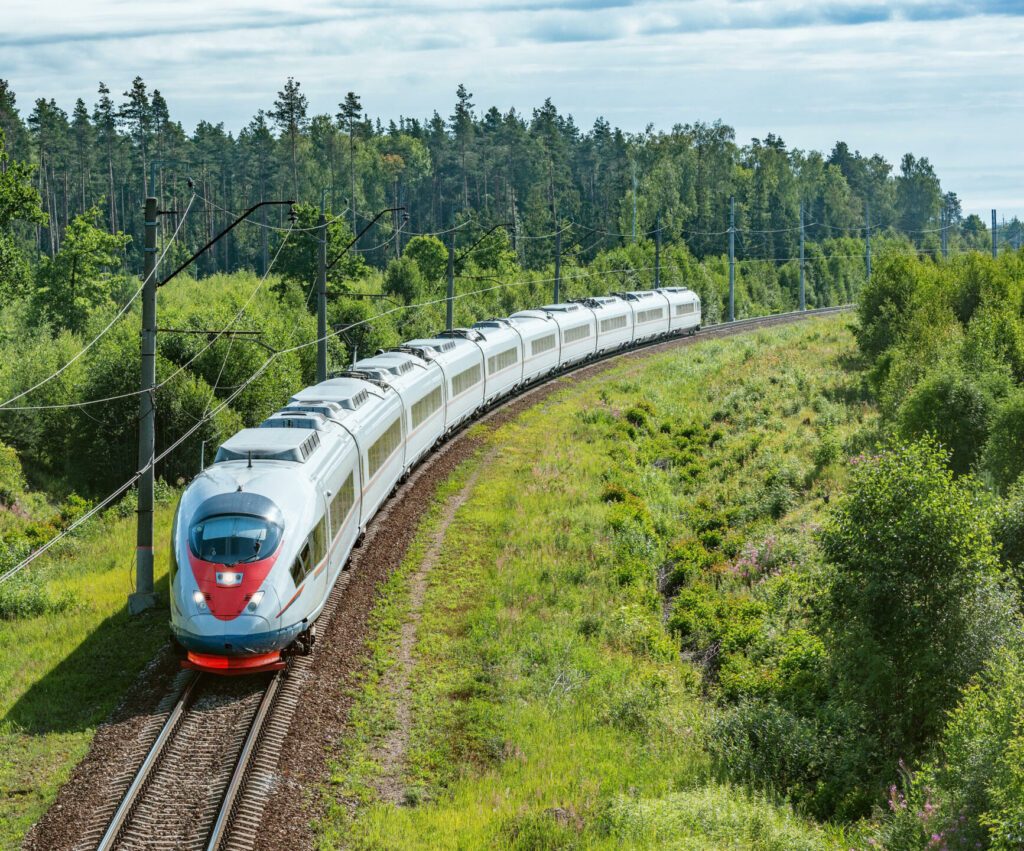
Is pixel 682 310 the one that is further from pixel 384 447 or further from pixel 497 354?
pixel 384 447

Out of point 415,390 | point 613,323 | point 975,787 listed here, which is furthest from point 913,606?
point 613,323

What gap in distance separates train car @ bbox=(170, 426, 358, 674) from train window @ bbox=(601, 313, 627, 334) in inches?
1712

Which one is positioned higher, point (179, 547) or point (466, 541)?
point (179, 547)

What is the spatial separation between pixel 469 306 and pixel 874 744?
2476 inches

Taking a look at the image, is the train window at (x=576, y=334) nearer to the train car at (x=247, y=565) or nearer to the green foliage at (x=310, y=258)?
the green foliage at (x=310, y=258)

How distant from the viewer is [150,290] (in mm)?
24141

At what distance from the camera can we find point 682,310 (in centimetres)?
7856

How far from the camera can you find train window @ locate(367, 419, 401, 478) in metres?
28.9

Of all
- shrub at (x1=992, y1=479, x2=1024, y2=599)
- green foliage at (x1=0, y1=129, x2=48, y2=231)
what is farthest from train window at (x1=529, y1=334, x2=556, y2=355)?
shrub at (x1=992, y1=479, x2=1024, y2=599)

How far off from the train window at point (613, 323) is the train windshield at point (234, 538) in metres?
45.6

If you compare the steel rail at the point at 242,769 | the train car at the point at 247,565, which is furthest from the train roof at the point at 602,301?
the steel rail at the point at 242,769

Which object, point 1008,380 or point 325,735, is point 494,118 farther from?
point 325,735

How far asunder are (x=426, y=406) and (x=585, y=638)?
46.2 feet

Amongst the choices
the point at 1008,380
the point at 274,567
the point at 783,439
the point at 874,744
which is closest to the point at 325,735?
the point at 274,567
